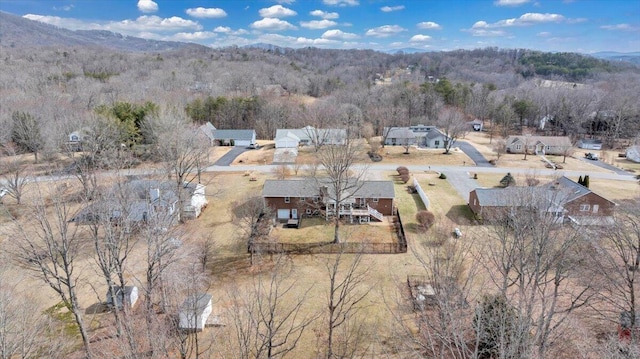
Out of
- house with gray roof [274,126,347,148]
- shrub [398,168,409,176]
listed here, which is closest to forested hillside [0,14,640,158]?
house with gray roof [274,126,347,148]

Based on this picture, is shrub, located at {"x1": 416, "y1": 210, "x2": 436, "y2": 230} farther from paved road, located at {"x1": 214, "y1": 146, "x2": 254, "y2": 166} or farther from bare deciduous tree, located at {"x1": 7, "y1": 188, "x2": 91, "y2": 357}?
paved road, located at {"x1": 214, "y1": 146, "x2": 254, "y2": 166}

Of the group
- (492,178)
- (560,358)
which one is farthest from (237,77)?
(560,358)

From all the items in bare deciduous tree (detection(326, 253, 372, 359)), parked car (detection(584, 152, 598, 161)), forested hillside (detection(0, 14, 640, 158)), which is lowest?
bare deciduous tree (detection(326, 253, 372, 359))

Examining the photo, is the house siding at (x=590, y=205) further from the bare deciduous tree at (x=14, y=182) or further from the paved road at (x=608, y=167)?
the bare deciduous tree at (x=14, y=182)

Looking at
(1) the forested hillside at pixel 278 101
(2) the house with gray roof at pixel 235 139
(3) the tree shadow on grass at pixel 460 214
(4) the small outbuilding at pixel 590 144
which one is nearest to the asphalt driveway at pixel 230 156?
(2) the house with gray roof at pixel 235 139

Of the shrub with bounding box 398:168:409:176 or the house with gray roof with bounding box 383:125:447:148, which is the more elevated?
the house with gray roof with bounding box 383:125:447:148

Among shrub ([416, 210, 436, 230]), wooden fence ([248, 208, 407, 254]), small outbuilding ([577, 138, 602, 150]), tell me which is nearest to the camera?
wooden fence ([248, 208, 407, 254])

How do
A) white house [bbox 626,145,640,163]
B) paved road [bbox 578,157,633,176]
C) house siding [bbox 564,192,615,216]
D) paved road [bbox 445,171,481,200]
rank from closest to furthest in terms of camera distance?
house siding [bbox 564,192,615,216] < paved road [bbox 445,171,481,200] < paved road [bbox 578,157,633,176] < white house [bbox 626,145,640,163]
